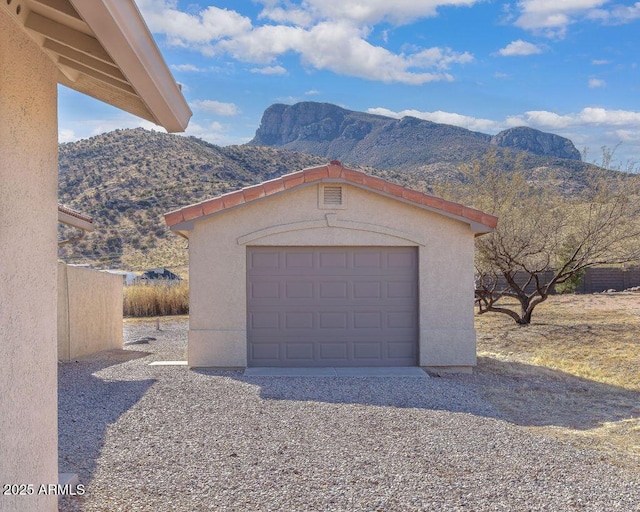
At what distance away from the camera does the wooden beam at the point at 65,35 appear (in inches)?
173

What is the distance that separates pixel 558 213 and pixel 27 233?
16.6m

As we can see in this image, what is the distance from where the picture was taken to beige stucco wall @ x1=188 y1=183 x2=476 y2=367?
13.3m

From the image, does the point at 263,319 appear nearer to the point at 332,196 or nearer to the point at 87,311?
the point at 332,196

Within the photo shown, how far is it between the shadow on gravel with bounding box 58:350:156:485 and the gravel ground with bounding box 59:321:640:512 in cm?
3

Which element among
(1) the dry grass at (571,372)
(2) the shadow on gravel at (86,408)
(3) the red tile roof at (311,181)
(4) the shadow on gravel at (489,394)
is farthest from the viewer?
(3) the red tile roof at (311,181)

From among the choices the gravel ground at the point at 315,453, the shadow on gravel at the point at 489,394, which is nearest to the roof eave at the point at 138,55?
the gravel ground at the point at 315,453

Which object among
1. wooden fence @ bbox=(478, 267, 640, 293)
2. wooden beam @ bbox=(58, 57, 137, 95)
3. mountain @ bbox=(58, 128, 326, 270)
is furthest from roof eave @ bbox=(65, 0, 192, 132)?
mountain @ bbox=(58, 128, 326, 270)

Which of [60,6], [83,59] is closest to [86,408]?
[83,59]

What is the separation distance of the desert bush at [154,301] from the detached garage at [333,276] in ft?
48.5

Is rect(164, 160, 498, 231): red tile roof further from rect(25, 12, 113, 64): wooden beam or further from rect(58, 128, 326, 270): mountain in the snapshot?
rect(58, 128, 326, 270): mountain

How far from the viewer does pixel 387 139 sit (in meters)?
73.8

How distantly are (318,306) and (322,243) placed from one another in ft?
3.85

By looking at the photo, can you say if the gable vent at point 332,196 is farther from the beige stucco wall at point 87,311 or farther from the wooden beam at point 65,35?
the wooden beam at point 65,35

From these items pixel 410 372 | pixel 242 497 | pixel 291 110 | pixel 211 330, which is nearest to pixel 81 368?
pixel 211 330
